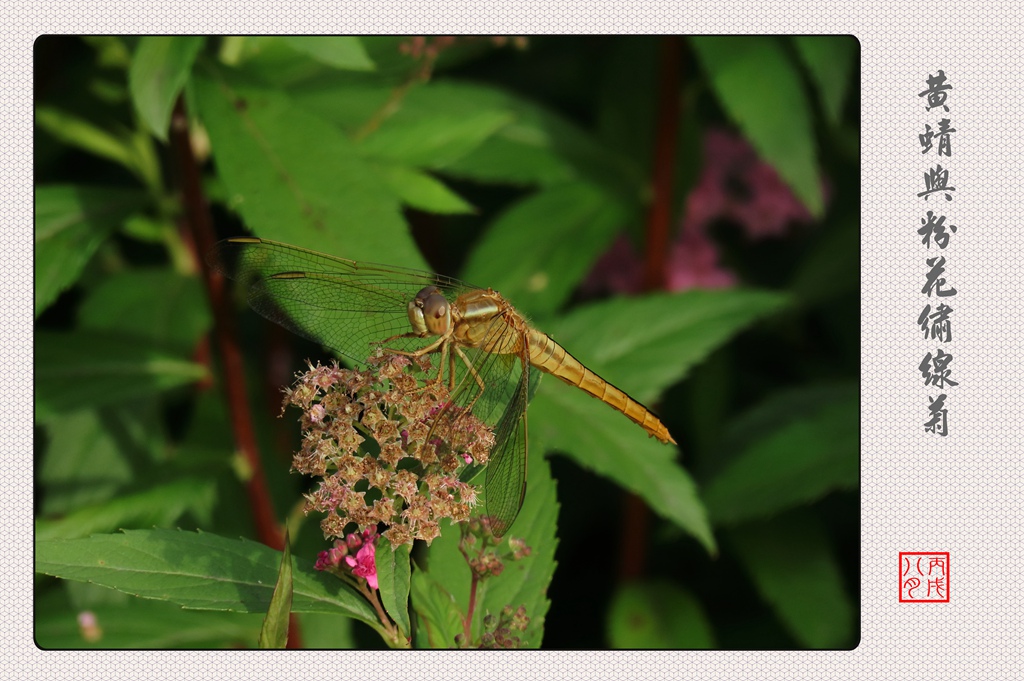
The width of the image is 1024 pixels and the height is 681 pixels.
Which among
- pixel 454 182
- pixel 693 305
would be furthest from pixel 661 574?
pixel 454 182

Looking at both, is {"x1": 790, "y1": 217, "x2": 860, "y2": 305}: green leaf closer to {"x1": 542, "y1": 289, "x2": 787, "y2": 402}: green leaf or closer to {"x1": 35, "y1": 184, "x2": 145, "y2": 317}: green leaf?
{"x1": 542, "y1": 289, "x2": 787, "y2": 402}: green leaf

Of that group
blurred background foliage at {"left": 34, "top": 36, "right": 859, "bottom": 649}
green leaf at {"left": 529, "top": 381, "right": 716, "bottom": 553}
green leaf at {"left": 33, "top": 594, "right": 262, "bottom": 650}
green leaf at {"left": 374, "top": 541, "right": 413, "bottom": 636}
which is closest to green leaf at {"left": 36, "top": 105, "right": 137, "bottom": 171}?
blurred background foliage at {"left": 34, "top": 36, "right": 859, "bottom": 649}

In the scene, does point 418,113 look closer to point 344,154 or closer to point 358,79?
point 358,79

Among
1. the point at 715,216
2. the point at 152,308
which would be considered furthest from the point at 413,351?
the point at 715,216

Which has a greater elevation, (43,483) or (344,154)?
(344,154)

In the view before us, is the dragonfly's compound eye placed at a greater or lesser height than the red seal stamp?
greater
